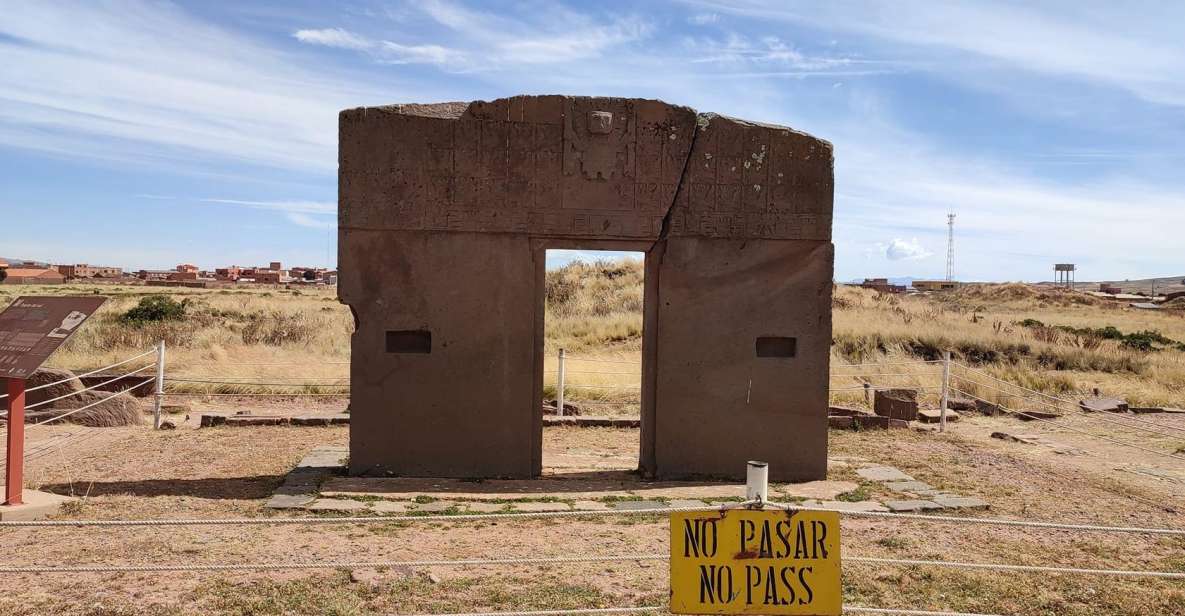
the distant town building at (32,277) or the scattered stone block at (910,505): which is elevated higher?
the distant town building at (32,277)

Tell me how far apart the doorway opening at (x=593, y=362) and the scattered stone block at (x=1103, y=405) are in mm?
6733

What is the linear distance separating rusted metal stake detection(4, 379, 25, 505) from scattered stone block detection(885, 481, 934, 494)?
6.98m

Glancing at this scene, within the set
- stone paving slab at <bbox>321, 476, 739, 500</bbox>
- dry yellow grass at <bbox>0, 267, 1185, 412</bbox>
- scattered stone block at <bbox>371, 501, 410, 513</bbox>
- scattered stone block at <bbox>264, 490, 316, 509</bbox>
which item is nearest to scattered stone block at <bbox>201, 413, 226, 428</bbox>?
dry yellow grass at <bbox>0, 267, 1185, 412</bbox>

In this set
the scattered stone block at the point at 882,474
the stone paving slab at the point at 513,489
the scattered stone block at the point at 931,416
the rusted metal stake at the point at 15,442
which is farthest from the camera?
the scattered stone block at the point at 931,416

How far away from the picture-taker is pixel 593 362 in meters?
16.4

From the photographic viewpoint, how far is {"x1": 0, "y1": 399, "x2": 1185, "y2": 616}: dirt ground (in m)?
4.75

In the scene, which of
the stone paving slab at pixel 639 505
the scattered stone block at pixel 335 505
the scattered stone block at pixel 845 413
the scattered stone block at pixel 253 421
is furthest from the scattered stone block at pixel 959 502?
the scattered stone block at pixel 253 421

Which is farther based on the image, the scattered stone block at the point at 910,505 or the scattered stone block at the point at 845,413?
the scattered stone block at the point at 845,413

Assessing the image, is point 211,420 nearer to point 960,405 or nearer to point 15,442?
point 15,442

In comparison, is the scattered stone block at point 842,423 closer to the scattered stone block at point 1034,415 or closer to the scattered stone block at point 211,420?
the scattered stone block at point 1034,415

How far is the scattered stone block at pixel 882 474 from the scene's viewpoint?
8266mm

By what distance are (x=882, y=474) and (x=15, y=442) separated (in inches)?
286

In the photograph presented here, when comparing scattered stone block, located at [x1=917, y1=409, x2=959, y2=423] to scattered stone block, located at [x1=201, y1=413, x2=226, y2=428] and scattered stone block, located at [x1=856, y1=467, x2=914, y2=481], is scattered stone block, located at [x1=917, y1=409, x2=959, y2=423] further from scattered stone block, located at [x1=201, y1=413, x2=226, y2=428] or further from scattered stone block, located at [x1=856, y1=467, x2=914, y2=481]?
scattered stone block, located at [x1=201, y1=413, x2=226, y2=428]

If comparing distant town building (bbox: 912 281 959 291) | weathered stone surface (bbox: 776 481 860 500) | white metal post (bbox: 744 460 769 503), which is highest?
distant town building (bbox: 912 281 959 291)
